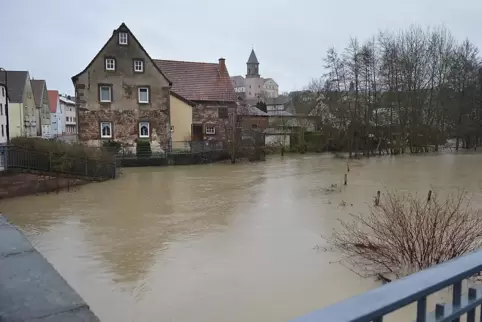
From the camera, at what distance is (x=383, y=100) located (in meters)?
42.3

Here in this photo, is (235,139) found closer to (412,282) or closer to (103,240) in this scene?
(103,240)

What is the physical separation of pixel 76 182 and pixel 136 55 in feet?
50.3

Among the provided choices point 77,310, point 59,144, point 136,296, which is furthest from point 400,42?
point 77,310

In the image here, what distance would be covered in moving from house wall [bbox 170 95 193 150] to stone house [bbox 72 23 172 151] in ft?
8.81

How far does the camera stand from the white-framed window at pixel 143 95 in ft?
108

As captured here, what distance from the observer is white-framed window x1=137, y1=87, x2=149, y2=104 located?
32844 mm

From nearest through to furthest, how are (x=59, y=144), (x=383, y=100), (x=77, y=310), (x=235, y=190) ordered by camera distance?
(x=77, y=310) < (x=235, y=190) < (x=59, y=144) < (x=383, y=100)

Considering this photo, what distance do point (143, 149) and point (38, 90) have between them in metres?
47.7

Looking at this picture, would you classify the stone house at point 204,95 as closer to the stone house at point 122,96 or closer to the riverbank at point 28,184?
the stone house at point 122,96

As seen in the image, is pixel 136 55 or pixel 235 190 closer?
pixel 235 190

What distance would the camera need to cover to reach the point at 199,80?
40250 millimetres

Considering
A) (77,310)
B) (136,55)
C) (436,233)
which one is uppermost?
(136,55)

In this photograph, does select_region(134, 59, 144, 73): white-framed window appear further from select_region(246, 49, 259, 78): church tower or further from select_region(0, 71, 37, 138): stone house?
select_region(246, 49, 259, 78): church tower

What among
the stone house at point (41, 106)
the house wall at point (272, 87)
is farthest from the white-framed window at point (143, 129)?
the house wall at point (272, 87)
